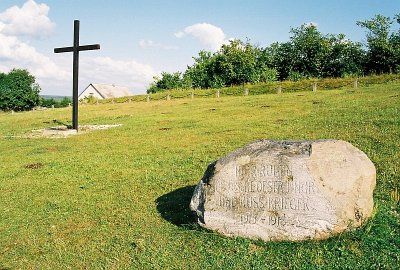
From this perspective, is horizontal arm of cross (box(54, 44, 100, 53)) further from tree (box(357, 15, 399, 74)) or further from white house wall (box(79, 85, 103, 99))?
white house wall (box(79, 85, 103, 99))

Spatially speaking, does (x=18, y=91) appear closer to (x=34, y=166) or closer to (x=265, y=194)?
(x=34, y=166)

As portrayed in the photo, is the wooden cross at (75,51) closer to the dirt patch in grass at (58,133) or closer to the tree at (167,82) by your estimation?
the dirt patch in grass at (58,133)

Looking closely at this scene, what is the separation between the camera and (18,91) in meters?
87.6

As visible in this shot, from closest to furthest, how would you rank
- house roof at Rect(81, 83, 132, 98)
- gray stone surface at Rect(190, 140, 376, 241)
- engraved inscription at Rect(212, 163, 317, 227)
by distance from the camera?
gray stone surface at Rect(190, 140, 376, 241), engraved inscription at Rect(212, 163, 317, 227), house roof at Rect(81, 83, 132, 98)

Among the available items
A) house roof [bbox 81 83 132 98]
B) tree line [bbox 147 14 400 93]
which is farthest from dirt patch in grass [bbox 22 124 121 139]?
house roof [bbox 81 83 132 98]

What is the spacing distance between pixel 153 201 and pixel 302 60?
256 ft

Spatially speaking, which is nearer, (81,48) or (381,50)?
(81,48)

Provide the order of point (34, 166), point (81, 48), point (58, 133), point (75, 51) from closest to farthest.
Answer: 1. point (34, 166)
2. point (81, 48)
3. point (75, 51)
4. point (58, 133)

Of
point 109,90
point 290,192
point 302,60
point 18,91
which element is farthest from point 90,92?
point 290,192

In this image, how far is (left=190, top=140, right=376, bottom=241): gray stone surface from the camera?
7.15m

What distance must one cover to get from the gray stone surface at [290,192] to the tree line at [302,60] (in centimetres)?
6301

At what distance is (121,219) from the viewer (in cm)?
882

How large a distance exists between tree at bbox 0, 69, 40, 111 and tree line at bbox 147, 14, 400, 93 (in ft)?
117

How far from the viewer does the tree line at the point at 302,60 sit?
70.9m
